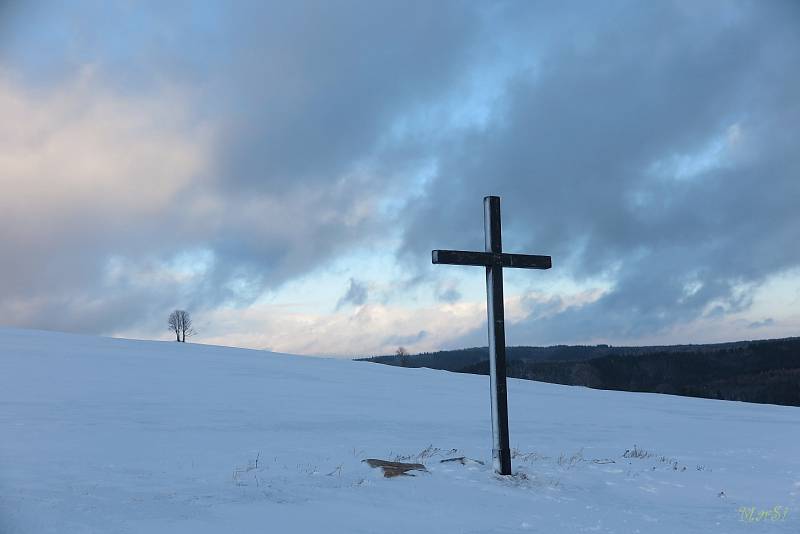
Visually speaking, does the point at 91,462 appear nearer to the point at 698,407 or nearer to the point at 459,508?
the point at 459,508

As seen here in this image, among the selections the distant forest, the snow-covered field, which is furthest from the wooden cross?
the distant forest

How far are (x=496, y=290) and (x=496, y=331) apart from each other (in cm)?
64

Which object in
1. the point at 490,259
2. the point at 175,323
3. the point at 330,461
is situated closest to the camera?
the point at 330,461

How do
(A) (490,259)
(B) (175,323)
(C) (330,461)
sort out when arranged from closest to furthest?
(C) (330,461) → (A) (490,259) → (B) (175,323)

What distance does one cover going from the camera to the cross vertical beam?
9234 mm

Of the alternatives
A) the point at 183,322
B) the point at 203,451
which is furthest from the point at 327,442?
the point at 183,322

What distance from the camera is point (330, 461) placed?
9727 mm

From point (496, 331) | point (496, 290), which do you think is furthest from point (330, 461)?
point (496, 290)

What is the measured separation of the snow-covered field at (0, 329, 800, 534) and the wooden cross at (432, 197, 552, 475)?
1.91 feet

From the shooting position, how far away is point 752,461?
13320mm

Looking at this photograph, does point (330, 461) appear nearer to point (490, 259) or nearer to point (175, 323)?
point (490, 259)

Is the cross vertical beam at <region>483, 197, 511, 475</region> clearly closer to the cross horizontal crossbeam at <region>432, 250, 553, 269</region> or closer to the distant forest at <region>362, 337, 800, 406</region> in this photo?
the cross horizontal crossbeam at <region>432, 250, 553, 269</region>

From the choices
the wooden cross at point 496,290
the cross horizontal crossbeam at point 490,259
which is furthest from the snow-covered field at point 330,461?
the cross horizontal crossbeam at point 490,259

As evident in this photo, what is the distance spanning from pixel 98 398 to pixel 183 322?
7369 cm
